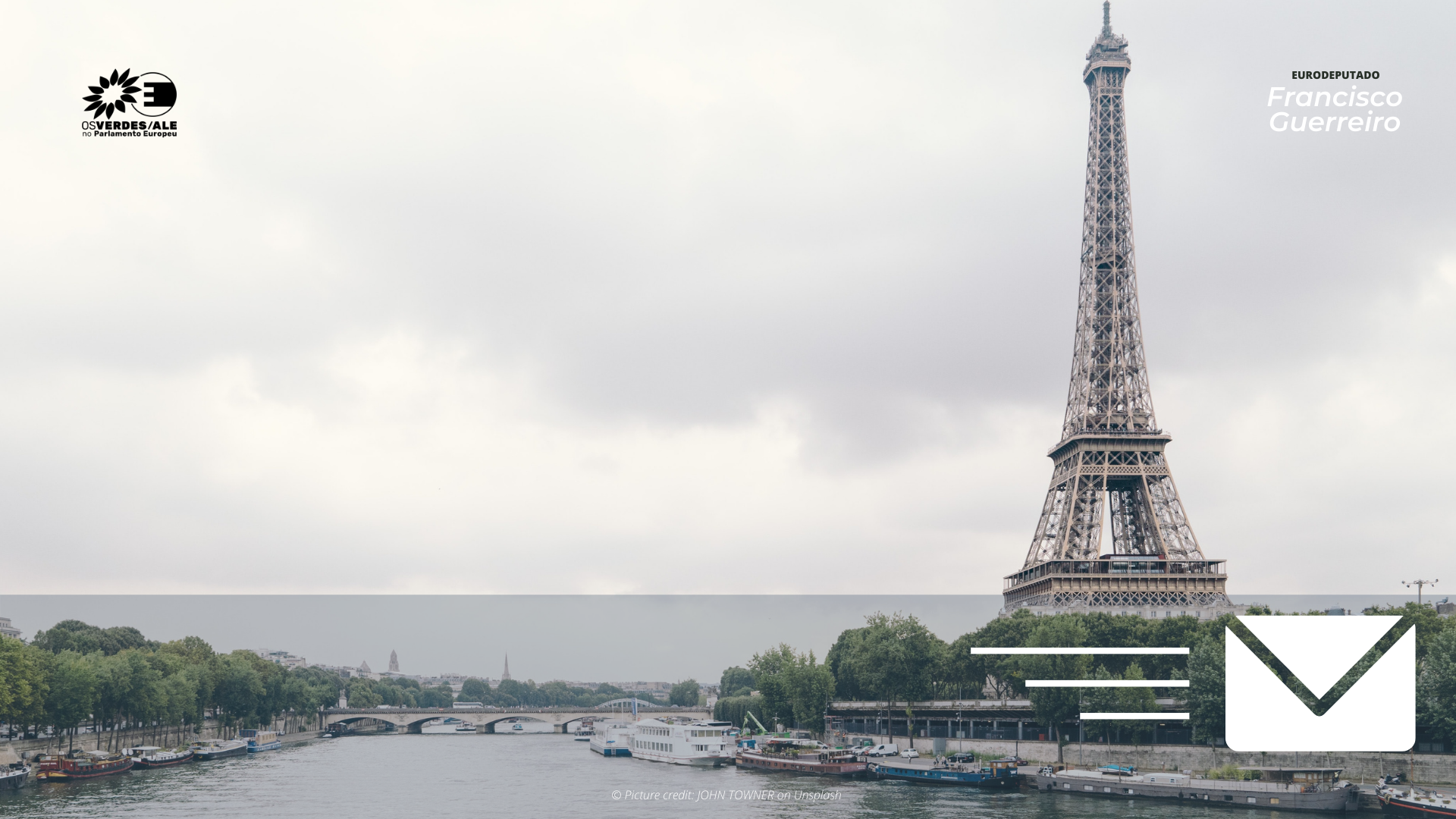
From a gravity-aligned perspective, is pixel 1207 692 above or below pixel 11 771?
above

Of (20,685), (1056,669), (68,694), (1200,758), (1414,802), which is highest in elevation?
(1056,669)

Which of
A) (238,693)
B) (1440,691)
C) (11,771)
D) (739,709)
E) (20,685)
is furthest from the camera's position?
(739,709)

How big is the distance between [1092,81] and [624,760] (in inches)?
3624

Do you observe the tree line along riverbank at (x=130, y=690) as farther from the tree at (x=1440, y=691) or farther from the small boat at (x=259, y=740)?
the tree at (x=1440, y=691)

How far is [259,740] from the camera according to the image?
12950 centimetres

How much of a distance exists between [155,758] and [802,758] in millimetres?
56582

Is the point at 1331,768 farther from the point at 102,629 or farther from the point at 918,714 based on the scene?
the point at 102,629

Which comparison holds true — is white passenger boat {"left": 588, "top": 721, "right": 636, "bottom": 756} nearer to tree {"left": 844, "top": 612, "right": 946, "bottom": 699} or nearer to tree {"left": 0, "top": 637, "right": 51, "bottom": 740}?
tree {"left": 844, "top": 612, "right": 946, "bottom": 699}

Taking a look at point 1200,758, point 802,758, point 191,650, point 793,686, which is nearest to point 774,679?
point 793,686

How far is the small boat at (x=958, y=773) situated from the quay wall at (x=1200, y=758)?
460 cm

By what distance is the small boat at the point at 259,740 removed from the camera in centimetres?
12319

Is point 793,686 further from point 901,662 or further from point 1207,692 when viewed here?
point 1207,692

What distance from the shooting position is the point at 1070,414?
398ft

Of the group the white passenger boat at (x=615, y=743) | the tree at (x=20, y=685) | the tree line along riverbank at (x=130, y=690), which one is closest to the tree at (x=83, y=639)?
the tree line along riverbank at (x=130, y=690)
